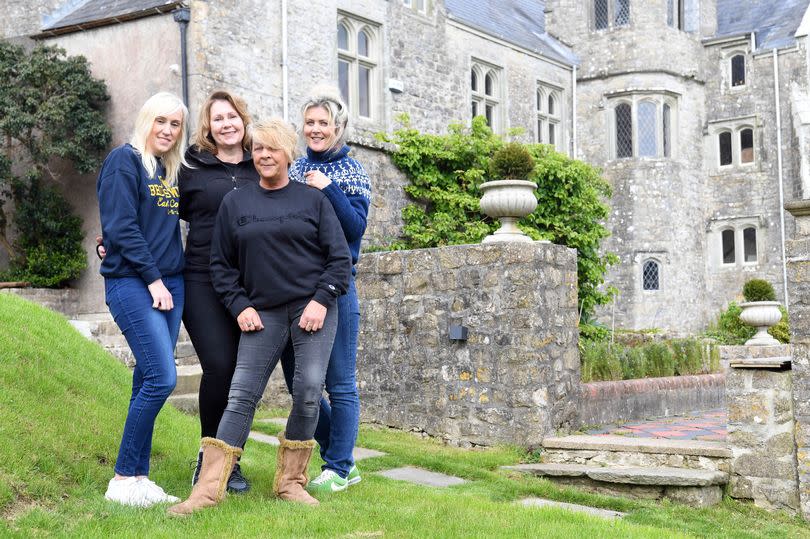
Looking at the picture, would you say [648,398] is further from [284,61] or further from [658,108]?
[658,108]

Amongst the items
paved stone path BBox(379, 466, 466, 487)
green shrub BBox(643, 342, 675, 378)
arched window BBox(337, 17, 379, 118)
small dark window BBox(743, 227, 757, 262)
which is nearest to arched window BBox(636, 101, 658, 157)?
small dark window BBox(743, 227, 757, 262)

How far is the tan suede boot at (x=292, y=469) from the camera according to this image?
4824mm

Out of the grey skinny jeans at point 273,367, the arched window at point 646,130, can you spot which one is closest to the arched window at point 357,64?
the arched window at point 646,130

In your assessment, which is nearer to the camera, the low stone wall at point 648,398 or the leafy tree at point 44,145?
the low stone wall at point 648,398

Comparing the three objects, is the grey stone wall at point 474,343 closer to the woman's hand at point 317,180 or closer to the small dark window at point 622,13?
the woman's hand at point 317,180

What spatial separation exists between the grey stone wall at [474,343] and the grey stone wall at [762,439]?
161cm

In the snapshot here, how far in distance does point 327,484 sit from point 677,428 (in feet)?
16.0

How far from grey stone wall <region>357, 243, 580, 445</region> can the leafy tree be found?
630 centimetres

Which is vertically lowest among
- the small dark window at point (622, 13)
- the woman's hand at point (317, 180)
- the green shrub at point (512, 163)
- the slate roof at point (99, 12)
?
the woman's hand at point (317, 180)

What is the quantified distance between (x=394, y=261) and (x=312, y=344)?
4.37 m

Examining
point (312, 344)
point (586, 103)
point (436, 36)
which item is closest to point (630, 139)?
point (586, 103)

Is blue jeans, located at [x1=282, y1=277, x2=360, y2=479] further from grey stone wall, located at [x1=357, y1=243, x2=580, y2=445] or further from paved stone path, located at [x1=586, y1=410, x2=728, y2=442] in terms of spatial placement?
paved stone path, located at [x1=586, y1=410, x2=728, y2=442]

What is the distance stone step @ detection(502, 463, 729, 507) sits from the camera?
6.86 meters

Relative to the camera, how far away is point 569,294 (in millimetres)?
8547
